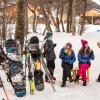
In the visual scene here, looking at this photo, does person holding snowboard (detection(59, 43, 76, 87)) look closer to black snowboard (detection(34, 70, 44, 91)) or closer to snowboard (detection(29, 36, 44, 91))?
→ snowboard (detection(29, 36, 44, 91))

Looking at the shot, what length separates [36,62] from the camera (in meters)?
4.95

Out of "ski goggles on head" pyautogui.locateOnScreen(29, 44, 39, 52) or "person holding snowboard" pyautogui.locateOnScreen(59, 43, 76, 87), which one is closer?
"ski goggles on head" pyautogui.locateOnScreen(29, 44, 39, 52)

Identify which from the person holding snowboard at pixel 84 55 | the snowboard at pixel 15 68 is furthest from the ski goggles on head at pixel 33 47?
the person holding snowboard at pixel 84 55

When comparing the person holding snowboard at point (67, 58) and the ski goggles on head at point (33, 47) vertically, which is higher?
the ski goggles on head at point (33, 47)

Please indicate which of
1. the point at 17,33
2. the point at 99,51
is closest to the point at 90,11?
the point at 99,51

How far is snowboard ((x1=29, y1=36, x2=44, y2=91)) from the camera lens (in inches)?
189

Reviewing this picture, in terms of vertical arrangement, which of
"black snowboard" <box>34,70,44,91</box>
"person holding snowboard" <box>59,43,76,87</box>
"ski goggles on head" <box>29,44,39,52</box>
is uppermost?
"ski goggles on head" <box>29,44,39,52</box>

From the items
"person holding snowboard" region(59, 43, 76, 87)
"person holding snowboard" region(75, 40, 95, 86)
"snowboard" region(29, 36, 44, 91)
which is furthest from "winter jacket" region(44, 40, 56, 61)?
"snowboard" region(29, 36, 44, 91)

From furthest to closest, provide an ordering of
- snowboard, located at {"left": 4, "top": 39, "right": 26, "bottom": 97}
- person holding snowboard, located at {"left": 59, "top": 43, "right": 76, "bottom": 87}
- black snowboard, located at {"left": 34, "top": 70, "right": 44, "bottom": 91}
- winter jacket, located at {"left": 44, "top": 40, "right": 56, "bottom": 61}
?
winter jacket, located at {"left": 44, "top": 40, "right": 56, "bottom": 61}
person holding snowboard, located at {"left": 59, "top": 43, "right": 76, "bottom": 87}
black snowboard, located at {"left": 34, "top": 70, "right": 44, "bottom": 91}
snowboard, located at {"left": 4, "top": 39, "right": 26, "bottom": 97}

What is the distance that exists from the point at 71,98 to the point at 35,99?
0.98 metres

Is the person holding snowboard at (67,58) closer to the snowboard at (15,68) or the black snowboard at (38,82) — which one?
the black snowboard at (38,82)

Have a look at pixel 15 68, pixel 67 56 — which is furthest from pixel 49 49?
pixel 15 68

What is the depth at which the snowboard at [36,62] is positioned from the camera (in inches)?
189

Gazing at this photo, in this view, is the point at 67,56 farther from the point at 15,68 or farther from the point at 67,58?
the point at 15,68
